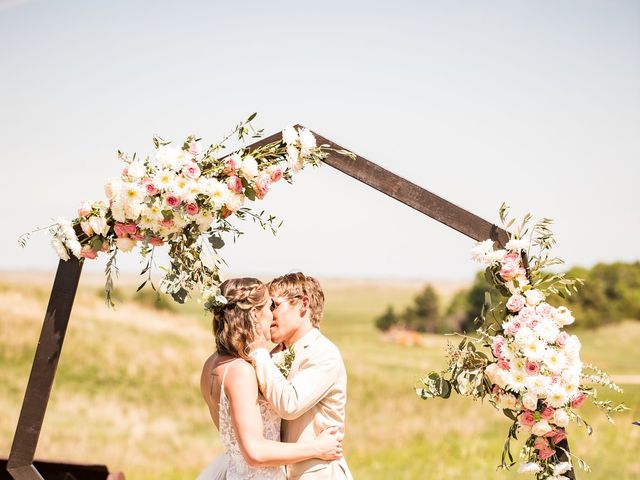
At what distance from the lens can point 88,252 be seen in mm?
5172

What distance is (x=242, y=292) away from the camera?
479 centimetres

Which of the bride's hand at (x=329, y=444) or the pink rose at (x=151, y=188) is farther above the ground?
the pink rose at (x=151, y=188)

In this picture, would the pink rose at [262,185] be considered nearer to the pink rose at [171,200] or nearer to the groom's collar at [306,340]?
the pink rose at [171,200]

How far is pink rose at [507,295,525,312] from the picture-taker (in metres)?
5.33

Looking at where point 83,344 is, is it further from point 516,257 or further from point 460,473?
point 516,257

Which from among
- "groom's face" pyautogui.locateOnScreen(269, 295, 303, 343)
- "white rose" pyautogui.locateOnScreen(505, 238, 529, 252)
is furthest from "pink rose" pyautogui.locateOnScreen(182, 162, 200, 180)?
"white rose" pyautogui.locateOnScreen(505, 238, 529, 252)

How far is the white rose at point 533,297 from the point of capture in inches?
210

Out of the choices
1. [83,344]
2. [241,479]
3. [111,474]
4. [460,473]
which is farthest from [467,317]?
[241,479]

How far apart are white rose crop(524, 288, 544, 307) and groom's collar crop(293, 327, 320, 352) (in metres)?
1.44

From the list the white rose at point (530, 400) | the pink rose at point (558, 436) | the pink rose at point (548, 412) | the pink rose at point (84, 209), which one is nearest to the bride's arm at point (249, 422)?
the pink rose at point (84, 209)

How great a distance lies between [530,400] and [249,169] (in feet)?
7.59

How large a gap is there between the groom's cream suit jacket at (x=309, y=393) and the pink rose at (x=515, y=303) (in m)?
1.23

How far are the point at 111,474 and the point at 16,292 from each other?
1115 centimetres

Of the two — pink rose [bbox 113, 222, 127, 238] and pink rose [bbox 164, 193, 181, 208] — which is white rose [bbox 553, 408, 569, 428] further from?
pink rose [bbox 113, 222, 127, 238]
